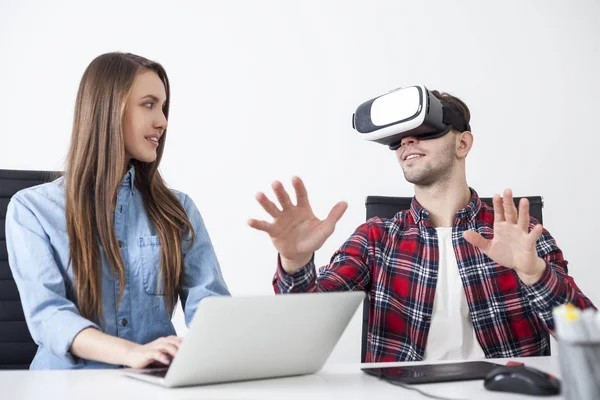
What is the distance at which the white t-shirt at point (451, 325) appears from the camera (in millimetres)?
1873

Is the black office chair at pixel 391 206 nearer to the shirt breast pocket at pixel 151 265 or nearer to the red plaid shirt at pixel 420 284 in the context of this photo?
the red plaid shirt at pixel 420 284

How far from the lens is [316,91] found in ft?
9.52

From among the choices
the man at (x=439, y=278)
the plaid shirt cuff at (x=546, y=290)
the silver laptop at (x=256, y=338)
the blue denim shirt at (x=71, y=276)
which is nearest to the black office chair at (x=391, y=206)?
the man at (x=439, y=278)

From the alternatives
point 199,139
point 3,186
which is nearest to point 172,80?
point 199,139

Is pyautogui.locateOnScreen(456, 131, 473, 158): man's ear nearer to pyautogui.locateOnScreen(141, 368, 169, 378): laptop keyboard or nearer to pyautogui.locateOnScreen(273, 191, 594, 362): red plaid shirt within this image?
pyautogui.locateOnScreen(273, 191, 594, 362): red plaid shirt

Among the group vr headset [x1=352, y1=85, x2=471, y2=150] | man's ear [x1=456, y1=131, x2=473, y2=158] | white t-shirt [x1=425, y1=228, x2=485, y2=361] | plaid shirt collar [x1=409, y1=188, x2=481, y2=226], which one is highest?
vr headset [x1=352, y1=85, x2=471, y2=150]

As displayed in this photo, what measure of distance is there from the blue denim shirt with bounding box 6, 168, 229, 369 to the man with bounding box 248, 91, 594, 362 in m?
0.24

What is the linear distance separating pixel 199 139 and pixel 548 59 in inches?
62.1

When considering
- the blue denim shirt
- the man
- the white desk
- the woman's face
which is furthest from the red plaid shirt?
the white desk

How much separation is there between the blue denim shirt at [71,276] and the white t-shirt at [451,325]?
2.04ft

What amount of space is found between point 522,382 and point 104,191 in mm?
1046

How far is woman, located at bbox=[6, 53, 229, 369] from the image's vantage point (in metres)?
1.43

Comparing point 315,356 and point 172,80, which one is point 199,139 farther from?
point 315,356

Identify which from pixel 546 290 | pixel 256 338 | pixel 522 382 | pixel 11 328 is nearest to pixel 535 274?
pixel 546 290
